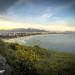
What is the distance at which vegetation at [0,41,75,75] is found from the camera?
4.18 meters

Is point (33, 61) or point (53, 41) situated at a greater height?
point (53, 41)

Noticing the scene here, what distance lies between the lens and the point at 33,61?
4262 mm

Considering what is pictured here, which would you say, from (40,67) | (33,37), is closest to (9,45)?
(33,37)

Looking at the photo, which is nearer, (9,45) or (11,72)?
(11,72)

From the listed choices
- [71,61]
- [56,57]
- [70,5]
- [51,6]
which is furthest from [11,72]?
[70,5]

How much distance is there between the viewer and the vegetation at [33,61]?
13.7 feet

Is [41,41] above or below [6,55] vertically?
above

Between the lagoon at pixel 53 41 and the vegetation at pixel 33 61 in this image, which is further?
the lagoon at pixel 53 41

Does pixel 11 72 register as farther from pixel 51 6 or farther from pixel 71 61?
pixel 51 6

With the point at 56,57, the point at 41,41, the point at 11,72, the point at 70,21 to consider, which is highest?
the point at 70,21

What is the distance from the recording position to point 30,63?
4.21 meters

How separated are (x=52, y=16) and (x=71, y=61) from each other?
111 cm

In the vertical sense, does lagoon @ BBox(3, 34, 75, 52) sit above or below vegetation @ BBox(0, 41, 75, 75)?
above

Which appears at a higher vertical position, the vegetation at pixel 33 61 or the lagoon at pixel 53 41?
the lagoon at pixel 53 41
